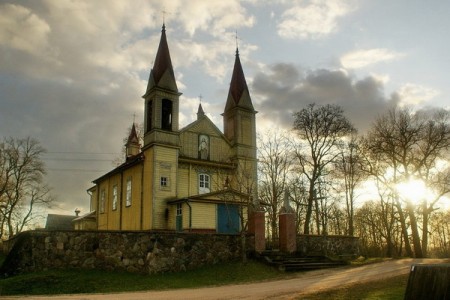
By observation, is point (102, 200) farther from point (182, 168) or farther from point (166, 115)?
point (166, 115)

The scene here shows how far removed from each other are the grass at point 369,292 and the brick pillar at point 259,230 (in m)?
8.09

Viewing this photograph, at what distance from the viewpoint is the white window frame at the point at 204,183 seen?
1284 inches

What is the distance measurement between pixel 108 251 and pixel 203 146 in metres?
16.4

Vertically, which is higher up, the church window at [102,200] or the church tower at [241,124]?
the church tower at [241,124]

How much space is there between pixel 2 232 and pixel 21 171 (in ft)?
19.4

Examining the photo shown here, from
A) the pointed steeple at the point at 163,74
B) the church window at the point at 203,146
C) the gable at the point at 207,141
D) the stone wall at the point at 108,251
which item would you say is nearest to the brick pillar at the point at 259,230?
the stone wall at the point at 108,251

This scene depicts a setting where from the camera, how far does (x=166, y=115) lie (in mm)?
32500

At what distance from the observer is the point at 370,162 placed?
3256cm

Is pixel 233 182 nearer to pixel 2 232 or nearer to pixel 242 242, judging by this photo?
pixel 242 242

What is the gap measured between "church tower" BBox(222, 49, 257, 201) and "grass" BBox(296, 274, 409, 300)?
20.1 meters

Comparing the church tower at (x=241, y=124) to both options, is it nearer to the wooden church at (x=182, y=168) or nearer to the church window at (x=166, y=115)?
the wooden church at (x=182, y=168)

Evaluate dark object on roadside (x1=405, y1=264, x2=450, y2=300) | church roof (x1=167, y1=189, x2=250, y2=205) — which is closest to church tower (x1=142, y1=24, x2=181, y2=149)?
church roof (x1=167, y1=189, x2=250, y2=205)

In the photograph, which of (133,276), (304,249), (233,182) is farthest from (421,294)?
(233,182)

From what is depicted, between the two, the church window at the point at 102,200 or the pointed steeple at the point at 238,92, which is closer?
the pointed steeple at the point at 238,92
